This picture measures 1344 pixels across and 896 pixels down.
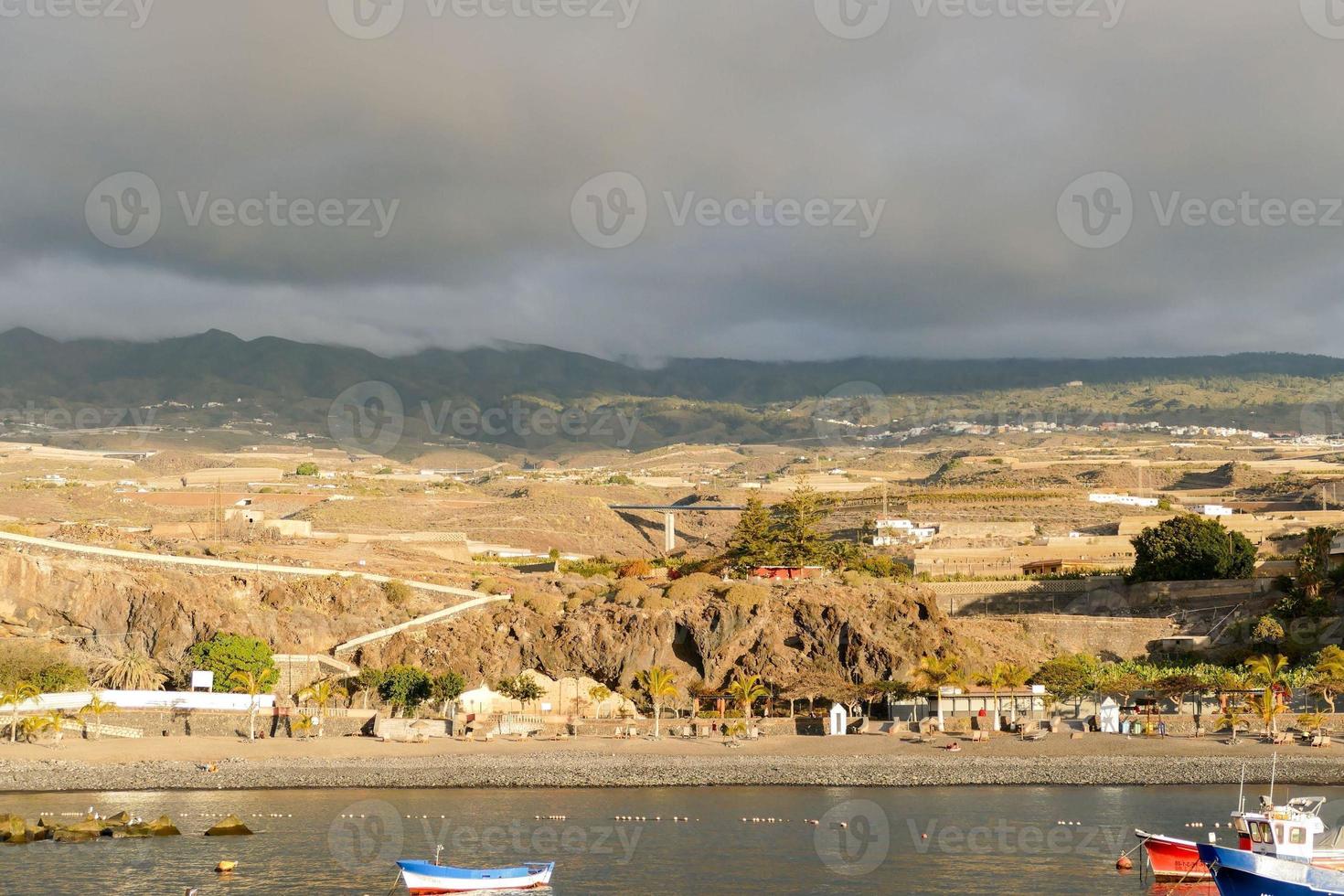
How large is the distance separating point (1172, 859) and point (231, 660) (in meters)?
47.1

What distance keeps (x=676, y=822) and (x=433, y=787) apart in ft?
40.8

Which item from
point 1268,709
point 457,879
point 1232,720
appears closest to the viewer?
point 457,879

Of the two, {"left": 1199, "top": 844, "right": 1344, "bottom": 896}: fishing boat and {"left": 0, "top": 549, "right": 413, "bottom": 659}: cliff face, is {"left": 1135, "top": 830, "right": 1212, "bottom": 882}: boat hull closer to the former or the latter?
{"left": 1199, "top": 844, "right": 1344, "bottom": 896}: fishing boat

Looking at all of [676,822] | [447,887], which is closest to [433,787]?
[676,822]

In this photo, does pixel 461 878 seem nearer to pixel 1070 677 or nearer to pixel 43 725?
pixel 43 725

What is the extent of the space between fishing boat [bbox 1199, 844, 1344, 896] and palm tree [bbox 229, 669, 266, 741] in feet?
→ 140

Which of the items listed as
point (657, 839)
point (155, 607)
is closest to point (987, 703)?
point (657, 839)

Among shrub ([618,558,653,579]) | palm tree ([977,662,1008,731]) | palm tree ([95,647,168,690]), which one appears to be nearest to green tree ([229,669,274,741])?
palm tree ([95,647,168,690])

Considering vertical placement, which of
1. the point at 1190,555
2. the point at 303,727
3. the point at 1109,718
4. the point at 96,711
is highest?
the point at 1190,555

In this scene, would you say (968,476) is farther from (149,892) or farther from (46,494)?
(149,892)

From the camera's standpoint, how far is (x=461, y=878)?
1452 inches

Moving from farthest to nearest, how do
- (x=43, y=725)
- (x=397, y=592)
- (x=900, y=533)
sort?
(x=900, y=533), (x=397, y=592), (x=43, y=725)

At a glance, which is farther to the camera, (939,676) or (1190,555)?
(1190,555)

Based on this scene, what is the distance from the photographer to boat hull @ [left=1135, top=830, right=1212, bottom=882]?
123ft
